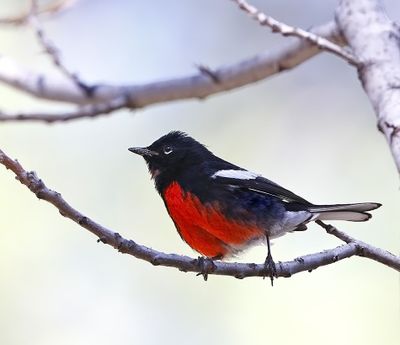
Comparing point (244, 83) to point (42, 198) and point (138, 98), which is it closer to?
point (138, 98)

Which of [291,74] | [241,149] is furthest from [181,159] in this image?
[291,74]

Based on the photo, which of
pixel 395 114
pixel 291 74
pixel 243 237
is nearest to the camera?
pixel 395 114

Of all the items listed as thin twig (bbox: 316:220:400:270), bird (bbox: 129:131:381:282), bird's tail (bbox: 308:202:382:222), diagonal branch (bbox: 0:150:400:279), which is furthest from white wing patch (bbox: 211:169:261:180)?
thin twig (bbox: 316:220:400:270)

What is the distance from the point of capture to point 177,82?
15.3 feet

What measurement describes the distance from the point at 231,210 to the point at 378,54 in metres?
0.88

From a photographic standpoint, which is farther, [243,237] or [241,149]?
[241,149]

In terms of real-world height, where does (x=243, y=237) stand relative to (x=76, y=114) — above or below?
below

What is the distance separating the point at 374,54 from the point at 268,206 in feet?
2.51

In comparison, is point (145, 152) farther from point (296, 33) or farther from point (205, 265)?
point (205, 265)

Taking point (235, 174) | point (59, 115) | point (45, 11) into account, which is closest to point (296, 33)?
point (235, 174)

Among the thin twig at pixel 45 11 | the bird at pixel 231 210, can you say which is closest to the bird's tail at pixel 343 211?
the bird at pixel 231 210

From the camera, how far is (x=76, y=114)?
14.1ft

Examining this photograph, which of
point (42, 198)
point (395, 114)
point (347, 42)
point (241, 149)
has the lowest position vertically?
point (42, 198)

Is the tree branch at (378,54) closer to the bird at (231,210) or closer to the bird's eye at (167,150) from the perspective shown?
the bird at (231,210)
